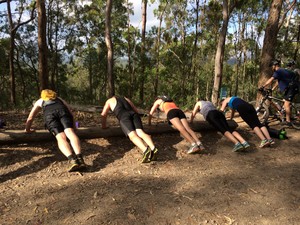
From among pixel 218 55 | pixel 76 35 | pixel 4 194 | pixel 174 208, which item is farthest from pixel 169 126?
pixel 76 35

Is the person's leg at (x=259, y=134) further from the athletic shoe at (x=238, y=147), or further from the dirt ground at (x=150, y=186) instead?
the athletic shoe at (x=238, y=147)

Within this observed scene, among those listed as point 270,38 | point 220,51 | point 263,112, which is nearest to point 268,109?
point 263,112

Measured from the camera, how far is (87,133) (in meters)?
5.84

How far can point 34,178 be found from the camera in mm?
4457

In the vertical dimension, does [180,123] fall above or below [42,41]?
below

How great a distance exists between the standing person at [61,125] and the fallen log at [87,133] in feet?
0.56

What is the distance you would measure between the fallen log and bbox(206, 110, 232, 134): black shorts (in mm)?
826

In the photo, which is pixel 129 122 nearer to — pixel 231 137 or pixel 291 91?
pixel 231 137

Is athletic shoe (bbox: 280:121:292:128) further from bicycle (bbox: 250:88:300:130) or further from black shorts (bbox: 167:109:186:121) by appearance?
black shorts (bbox: 167:109:186:121)

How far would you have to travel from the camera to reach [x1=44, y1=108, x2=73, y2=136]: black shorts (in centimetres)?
491

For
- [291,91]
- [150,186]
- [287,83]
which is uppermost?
[287,83]

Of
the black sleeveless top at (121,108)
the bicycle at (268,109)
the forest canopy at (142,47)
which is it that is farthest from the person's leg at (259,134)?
the forest canopy at (142,47)

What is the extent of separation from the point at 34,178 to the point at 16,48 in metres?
25.8

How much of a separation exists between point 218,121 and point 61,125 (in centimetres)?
335
